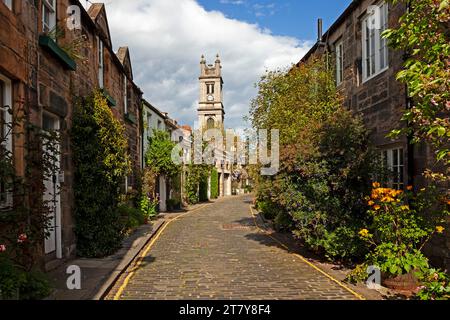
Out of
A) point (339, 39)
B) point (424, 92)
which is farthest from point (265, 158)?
point (424, 92)

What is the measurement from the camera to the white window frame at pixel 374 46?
9.62 m

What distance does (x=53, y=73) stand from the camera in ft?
25.9

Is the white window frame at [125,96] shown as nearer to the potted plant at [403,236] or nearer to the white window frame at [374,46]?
the white window frame at [374,46]

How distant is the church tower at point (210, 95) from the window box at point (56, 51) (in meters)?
52.5

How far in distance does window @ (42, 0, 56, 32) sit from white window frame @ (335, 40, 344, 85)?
27.6 ft

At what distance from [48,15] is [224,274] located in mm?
6667

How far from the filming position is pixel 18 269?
18.2 feet

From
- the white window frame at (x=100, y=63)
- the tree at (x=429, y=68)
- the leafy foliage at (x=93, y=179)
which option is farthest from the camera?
the white window frame at (x=100, y=63)

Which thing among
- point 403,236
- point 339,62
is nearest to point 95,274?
point 403,236

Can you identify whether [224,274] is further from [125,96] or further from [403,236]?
[125,96]

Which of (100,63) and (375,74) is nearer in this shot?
(375,74)

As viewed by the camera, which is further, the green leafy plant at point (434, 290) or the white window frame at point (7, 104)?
the white window frame at point (7, 104)

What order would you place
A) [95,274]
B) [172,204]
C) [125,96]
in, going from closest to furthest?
[95,274] < [125,96] < [172,204]

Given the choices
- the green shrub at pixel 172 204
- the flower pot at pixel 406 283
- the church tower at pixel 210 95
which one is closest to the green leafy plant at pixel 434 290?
the flower pot at pixel 406 283
